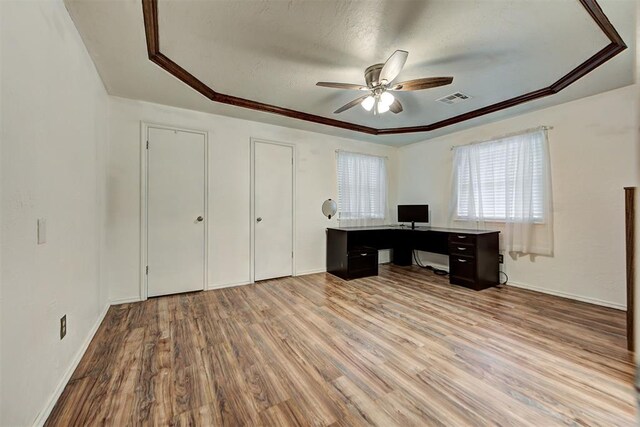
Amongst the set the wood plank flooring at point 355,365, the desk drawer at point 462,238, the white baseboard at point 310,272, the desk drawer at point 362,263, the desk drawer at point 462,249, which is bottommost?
the wood plank flooring at point 355,365

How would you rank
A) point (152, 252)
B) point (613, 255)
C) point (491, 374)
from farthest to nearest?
point (152, 252)
point (613, 255)
point (491, 374)

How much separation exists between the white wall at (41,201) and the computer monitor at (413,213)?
4.30 metres

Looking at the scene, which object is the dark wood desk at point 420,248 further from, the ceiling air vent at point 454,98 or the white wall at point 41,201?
Result: the white wall at point 41,201

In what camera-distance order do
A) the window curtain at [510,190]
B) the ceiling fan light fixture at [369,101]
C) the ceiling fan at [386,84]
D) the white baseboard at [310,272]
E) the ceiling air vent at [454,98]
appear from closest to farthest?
1. the ceiling fan at [386,84]
2. the ceiling fan light fixture at [369,101]
3. the ceiling air vent at [454,98]
4. the window curtain at [510,190]
5. the white baseboard at [310,272]

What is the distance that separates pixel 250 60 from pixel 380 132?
263 centimetres

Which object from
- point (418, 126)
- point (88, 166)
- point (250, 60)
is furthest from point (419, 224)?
point (88, 166)

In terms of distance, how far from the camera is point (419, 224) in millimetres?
4816

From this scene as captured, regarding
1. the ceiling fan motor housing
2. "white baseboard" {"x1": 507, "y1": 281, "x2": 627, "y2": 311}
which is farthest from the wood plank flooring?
the ceiling fan motor housing

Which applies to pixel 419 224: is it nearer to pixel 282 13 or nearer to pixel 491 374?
pixel 491 374

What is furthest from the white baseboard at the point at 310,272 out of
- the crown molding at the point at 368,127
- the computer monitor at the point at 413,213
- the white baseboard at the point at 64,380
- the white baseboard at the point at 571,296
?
the white baseboard at the point at 571,296

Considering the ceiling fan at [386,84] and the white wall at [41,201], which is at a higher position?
the ceiling fan at [386,84]

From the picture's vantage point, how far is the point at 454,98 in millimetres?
3025

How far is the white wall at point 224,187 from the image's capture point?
9.45 ft

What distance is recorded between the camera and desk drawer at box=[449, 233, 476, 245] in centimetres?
333
